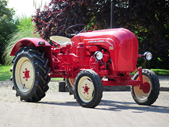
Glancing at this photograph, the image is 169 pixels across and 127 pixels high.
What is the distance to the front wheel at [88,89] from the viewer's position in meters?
6.18

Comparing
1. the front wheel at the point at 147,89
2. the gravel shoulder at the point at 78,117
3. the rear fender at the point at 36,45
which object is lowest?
the gravel shoulder at the point at 78,117

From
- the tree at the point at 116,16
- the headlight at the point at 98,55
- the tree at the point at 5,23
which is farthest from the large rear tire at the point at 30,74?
the tree at the point at 5,23

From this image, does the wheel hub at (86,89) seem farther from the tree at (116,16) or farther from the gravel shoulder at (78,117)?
the tree at (116,16)

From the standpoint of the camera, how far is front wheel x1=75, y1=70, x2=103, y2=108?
6.18m

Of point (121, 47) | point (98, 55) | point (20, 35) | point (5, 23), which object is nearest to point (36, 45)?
point (98, 55)

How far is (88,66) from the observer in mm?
7375

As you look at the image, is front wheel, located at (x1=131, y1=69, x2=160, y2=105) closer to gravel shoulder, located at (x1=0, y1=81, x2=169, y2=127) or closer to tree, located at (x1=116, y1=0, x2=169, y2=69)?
gravel shoulder, located at (x1=0, y1=81, x2=169, y2=127)

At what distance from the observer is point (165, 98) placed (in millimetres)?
8359

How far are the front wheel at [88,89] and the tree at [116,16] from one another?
29.6 ft

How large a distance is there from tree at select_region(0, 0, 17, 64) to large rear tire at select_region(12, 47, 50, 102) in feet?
74.7

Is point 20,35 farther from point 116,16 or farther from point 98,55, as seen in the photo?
point 98,55

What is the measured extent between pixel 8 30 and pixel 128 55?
29229mm

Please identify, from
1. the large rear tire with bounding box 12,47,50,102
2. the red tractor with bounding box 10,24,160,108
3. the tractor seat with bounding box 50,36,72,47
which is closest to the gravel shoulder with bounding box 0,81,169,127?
the red tractor with bounding box 10,24,160,108

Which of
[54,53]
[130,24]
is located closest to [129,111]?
[54,53]
